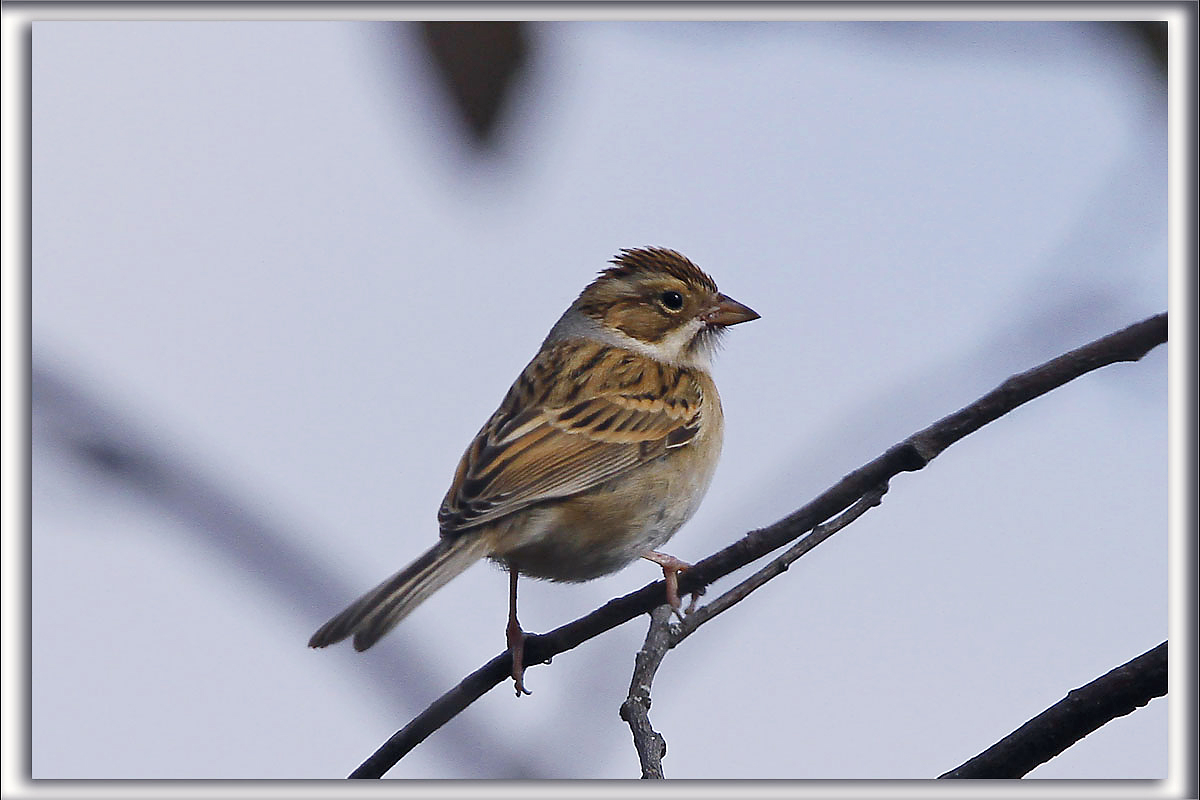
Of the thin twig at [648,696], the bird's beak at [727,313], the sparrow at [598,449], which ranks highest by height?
the bird's beak at [727,313]

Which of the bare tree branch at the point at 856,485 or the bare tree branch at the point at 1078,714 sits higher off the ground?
the bare tree branch at the point at 856,485

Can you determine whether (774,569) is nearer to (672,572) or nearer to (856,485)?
(856,485)

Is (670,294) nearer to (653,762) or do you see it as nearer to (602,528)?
(602,528)

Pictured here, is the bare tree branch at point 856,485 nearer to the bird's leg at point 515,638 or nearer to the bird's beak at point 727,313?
the bird's leg at point 515,638

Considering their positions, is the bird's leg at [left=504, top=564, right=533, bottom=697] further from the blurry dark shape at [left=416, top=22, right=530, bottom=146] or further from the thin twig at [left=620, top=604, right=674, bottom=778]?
the blurry dark shape at [left=416, top=22, right=530, bottom=146]

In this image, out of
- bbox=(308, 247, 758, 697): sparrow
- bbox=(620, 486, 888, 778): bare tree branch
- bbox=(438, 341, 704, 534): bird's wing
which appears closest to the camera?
bbox=(620, 486, 888, 778): bare tree branch

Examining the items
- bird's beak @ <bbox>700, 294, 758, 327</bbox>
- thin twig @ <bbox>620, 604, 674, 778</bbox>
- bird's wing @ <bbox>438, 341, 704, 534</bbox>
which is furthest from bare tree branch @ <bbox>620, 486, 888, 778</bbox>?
bird's beak @ <bbox>700, 294, 758, 327</bbox>

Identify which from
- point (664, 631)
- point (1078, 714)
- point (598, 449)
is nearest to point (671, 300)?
point (598, 449)

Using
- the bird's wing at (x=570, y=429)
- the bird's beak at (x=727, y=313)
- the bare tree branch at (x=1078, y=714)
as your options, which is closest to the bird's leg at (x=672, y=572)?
the bird's wing at (x=570, y=429)
